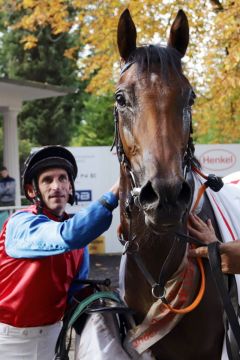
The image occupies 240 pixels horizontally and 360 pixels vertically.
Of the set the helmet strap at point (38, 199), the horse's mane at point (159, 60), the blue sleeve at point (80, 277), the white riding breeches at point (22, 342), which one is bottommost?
the white riding breeches at point (22, 342)

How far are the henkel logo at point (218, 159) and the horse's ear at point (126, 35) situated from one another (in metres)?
8.76

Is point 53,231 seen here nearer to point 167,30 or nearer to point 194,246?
point 194,246

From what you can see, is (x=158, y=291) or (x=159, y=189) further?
(x=158, y=291)

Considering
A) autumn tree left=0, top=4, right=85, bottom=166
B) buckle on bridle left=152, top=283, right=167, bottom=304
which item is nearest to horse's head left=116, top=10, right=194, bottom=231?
buckle on bridle left=152, top=283, right=167, bottom=304

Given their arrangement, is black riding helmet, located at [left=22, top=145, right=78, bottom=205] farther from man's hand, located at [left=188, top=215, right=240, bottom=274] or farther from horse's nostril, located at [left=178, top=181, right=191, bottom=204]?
horse's nostril, located at [left=178, top=181, right=191, bottom=204]

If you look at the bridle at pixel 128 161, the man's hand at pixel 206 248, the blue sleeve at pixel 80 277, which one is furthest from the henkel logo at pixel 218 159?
the bridle at pixel 128 161

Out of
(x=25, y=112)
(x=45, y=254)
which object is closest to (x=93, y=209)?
(x=45, y=254)

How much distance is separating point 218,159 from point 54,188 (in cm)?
843

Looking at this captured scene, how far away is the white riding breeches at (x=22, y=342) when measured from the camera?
9.87 feet

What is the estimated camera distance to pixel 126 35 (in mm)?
2482

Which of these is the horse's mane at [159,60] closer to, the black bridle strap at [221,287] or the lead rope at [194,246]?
the lead rope at [194,246]

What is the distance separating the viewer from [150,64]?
7.69 feet

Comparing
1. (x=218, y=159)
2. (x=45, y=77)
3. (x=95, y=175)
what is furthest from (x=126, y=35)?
(x=45, y=77)

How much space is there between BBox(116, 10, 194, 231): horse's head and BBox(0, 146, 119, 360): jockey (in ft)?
1.54
